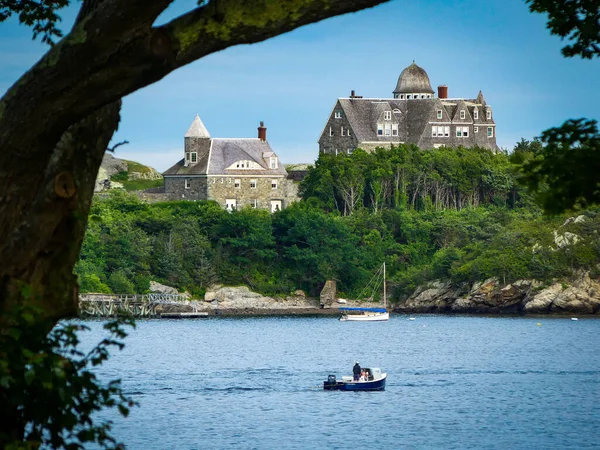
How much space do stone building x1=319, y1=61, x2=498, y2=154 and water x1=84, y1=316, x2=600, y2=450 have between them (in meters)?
25.3

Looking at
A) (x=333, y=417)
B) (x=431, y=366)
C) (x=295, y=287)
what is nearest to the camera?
(x=333, y=417)

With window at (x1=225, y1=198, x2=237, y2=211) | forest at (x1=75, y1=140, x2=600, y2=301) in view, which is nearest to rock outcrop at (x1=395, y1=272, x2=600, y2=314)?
forest at (x1=75, y1=140, x2=600, y2=301)

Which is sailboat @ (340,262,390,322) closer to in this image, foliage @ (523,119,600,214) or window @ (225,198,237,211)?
window @ (225,198,237,211)

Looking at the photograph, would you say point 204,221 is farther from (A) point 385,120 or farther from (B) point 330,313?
(A) point 385,120

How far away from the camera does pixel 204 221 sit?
103688 mm

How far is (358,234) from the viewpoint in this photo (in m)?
106

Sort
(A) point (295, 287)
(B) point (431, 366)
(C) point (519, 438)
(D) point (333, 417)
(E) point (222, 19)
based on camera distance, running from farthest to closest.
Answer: (A) point (295, 287) < (B) point (431, 366) < (D) point (333, 417) < (C) point (519, 438) < (E) point (222, 19)

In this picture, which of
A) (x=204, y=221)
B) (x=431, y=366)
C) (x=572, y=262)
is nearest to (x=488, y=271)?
(x=572, y=262)

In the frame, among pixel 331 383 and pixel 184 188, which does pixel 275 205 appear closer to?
pixel 184 188

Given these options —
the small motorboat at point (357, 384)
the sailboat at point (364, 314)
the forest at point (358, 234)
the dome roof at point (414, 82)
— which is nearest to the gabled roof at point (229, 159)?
the forest at point (358, 234)

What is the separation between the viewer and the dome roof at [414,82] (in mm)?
125375

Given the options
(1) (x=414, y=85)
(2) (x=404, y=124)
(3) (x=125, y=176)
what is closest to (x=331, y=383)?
(2) (x=404, y=124)

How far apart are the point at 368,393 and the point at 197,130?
201 ft

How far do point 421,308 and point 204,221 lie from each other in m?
19.2
